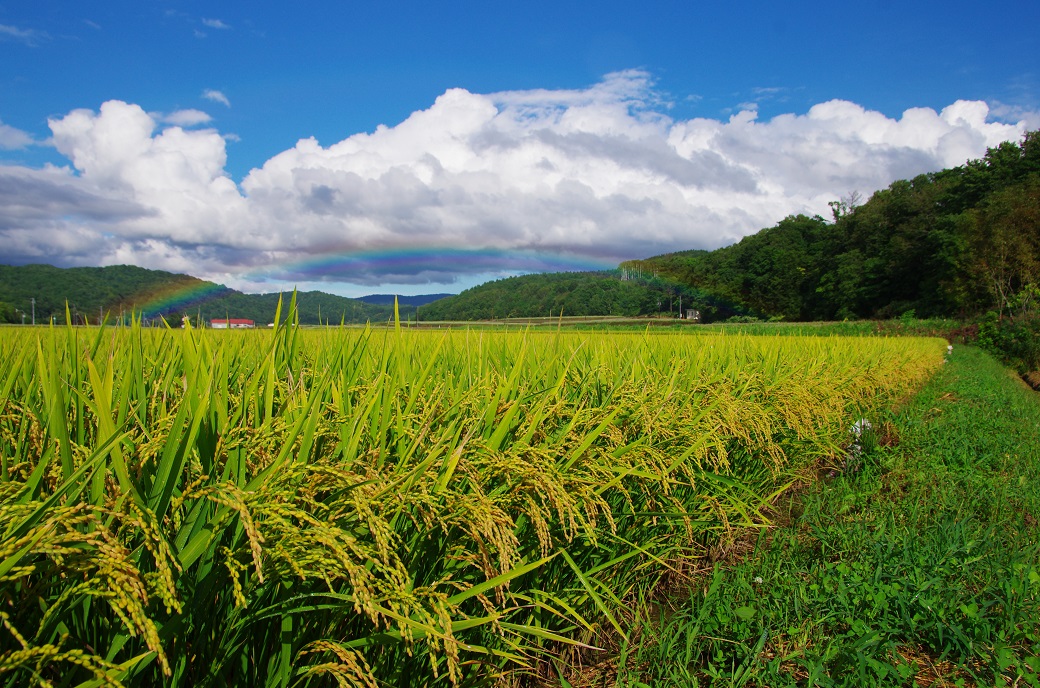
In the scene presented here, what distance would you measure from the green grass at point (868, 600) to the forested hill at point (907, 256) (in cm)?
1587

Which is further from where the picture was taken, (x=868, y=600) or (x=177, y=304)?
(x=177, y=304)

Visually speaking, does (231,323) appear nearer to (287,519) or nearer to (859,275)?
(287,519)

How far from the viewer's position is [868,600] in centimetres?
255

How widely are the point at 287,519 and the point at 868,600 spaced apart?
2672mm

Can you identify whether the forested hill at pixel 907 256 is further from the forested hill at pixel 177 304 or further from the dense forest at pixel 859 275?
the forested hill at pixel 177 304

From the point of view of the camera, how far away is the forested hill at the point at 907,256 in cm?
3862

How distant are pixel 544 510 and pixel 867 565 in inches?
90.6

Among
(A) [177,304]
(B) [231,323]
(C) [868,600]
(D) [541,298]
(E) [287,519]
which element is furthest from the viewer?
(D) [541,298]

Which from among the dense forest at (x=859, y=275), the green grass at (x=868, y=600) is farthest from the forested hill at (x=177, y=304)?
the green grass at (x=868, y=600)

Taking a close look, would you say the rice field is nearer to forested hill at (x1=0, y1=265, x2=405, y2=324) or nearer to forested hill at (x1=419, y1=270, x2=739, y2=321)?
forested hill at (x1=0, y1=265, x2=405, y2=324)

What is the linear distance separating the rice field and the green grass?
33 cm

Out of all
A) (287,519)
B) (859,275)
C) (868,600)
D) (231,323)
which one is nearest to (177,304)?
(231,323)

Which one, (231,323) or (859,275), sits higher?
(859,275)

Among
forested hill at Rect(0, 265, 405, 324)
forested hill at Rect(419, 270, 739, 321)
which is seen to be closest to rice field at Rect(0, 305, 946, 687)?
forested hill at Rect(0, 265, 405, 324)
